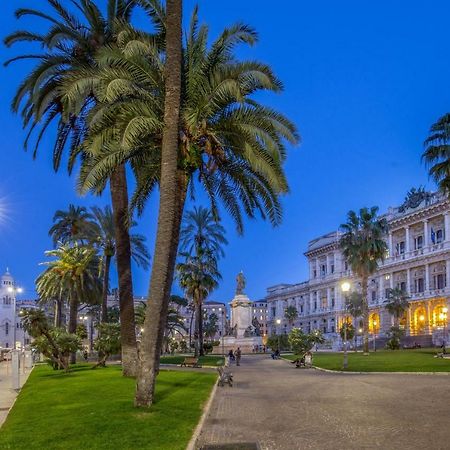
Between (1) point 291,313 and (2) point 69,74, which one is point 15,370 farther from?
(1) point 291,313

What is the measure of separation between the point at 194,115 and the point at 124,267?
33.0 feet

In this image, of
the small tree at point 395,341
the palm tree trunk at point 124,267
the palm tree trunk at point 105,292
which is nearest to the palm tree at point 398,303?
the small tree at point 395,341

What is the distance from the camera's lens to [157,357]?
15.5 m

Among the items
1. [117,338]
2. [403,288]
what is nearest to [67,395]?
[117,338]

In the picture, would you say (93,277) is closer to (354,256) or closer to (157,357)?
(354,256)

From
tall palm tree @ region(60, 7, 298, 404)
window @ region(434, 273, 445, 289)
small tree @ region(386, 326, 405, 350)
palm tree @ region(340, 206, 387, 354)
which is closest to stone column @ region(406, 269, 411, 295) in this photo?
window @ region(434, 273, 445, 289)

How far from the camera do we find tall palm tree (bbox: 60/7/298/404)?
1702cm

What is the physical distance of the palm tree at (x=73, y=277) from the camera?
45.4m

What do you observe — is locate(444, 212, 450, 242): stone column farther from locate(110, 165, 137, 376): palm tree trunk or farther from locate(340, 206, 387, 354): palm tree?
locate(110, 165, 137, 376): palm tree trunk

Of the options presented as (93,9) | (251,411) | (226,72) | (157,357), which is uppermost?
(93,9)

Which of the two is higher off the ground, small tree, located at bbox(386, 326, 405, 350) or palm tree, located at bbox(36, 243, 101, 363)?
palm tree, located at bbox(36, 243, 101, 363)

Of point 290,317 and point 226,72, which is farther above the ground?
point 226,72

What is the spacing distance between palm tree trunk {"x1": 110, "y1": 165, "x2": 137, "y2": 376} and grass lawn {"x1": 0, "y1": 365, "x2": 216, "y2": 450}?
169 inches

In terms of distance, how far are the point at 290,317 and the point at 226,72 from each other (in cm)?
10978
